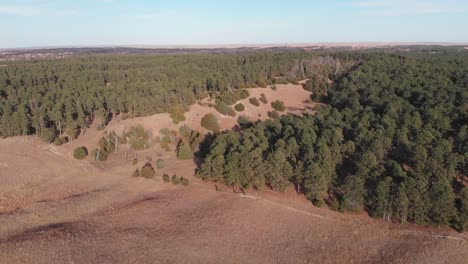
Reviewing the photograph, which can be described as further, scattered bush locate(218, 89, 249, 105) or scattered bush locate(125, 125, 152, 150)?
scattered bush locate(218, 89, 249, 105)

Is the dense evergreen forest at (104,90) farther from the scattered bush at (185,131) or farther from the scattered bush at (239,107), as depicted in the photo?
the scattered bush at (239,107)

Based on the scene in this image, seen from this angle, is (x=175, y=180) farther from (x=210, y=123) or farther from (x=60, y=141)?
(x=60, y=141)

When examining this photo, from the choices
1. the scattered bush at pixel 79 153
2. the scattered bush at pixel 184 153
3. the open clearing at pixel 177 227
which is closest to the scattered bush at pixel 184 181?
the open clearing at pixel 177 227

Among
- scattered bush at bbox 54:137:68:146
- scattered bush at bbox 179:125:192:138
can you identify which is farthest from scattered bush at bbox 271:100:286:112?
scattered bush at bbox 54:137:68:146

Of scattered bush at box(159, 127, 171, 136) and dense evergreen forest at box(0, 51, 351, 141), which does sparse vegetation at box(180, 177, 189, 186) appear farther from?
dense evergreen forest at box(0, 51, 351, 141)

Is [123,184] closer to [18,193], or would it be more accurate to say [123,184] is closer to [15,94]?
[18,193]

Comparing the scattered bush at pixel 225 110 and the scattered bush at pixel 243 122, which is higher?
the scattered bush at pixel 225 110

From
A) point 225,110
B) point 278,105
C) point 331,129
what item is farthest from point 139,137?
point 278,105
